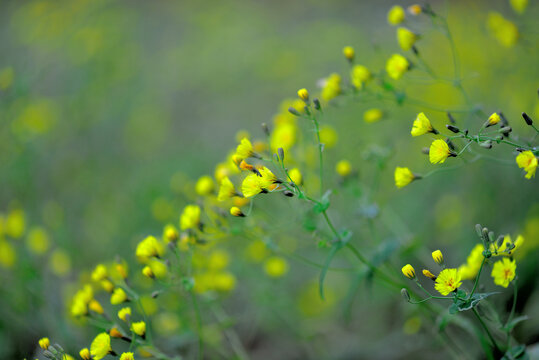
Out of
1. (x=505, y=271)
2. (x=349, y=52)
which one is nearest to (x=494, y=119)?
(x=505, y=271)

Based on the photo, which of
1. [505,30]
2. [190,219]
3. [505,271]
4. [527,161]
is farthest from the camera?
[505,30]

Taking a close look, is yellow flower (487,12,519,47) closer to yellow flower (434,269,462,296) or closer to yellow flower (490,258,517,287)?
yellow flower (490,258,517,287)

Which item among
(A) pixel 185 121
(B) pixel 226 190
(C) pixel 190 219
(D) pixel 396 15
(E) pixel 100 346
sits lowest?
(A) pixel 185 121

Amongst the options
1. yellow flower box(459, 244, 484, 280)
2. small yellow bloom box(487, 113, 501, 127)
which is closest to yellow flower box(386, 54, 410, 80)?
small yellow bloom box(487, 113, 501, 127)

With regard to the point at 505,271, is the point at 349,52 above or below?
above

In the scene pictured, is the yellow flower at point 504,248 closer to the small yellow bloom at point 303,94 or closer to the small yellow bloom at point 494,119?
the small yellow bloom at point 494,119

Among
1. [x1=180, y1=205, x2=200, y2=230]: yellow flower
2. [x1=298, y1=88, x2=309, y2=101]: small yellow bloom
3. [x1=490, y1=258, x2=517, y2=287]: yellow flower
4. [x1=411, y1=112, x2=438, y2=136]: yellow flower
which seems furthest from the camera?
[x1=180, y1=205, x2=200, y2=230]: yellow flower

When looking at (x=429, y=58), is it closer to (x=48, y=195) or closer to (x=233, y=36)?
(x=233, y=36)

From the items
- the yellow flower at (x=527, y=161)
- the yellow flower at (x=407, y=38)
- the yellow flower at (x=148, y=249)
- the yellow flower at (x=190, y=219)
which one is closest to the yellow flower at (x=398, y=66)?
the yellow flower at (x=407, y=38)

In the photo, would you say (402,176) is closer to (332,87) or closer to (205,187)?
(332,87)

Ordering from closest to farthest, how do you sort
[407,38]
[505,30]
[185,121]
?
1. [407,38]
2. [505,30]
3. [185,121]
